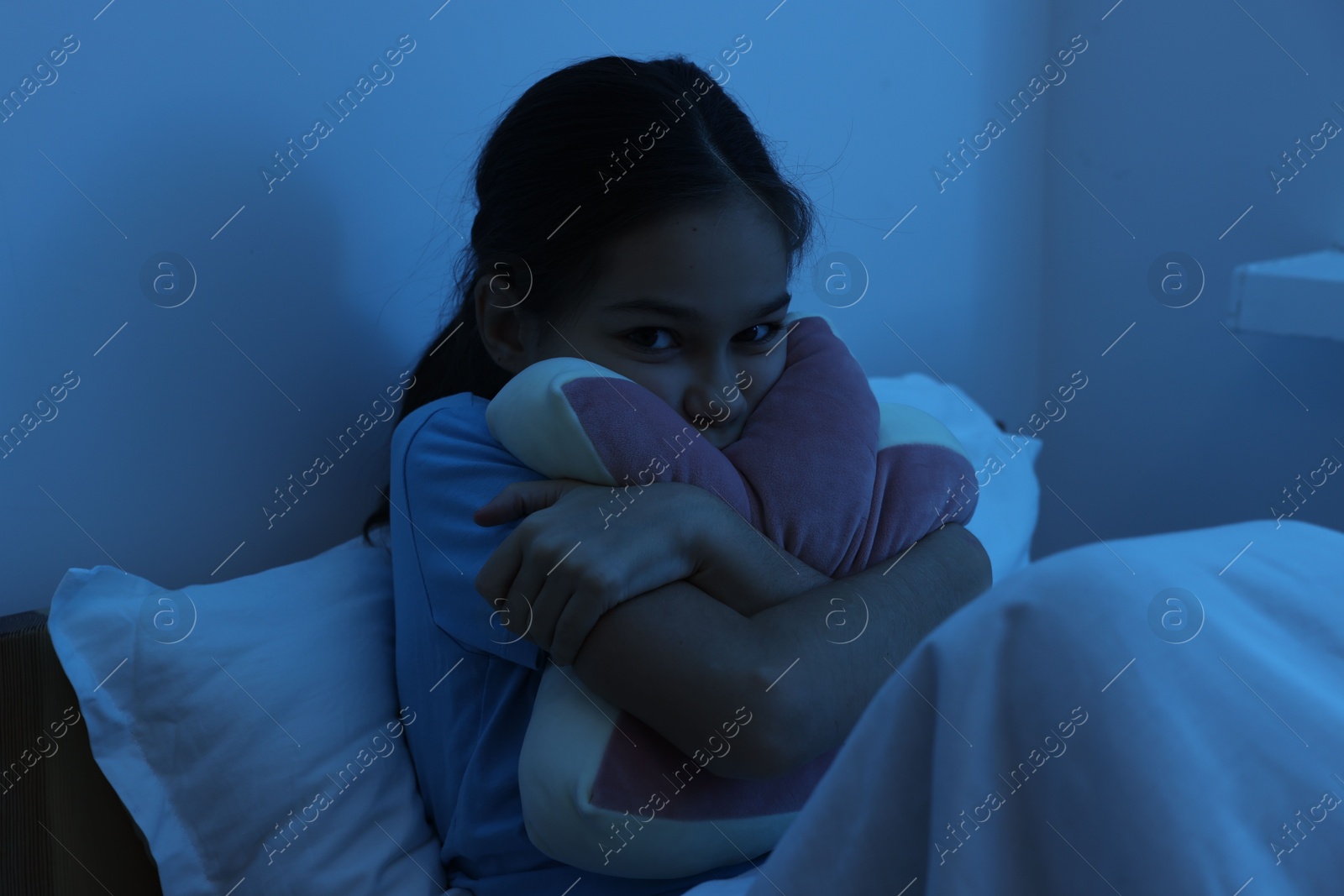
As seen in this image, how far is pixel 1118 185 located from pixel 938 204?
1.13 ft

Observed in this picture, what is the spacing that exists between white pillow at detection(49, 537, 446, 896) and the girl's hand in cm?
26

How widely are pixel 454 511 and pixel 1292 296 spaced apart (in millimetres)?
1237

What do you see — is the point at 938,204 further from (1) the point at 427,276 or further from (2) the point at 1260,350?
(1) the point at 427,276

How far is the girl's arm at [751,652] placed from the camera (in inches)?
27.1

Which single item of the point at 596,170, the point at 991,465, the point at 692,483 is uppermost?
the point at 596,170

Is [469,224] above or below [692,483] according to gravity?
above

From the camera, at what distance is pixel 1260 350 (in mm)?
1639

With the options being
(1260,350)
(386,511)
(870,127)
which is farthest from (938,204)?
(386,511)

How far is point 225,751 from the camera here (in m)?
0.86

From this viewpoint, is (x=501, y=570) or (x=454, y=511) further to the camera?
(x=454, y=511)

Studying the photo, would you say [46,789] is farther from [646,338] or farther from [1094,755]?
[1094,755]

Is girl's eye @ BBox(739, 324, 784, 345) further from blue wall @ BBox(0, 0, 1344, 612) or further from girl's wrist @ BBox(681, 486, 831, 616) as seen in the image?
blue wall @ BBox(0, 0, 1344, 612)

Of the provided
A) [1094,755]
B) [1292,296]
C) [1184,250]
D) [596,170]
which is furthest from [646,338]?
[1184,250]

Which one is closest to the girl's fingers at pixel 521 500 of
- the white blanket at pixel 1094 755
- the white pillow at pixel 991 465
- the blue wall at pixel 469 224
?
the white blanket at pixel 1094 755
